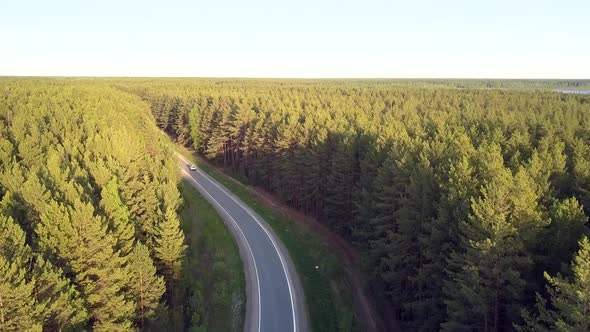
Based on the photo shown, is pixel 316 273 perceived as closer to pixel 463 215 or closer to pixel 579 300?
pixel 463 215

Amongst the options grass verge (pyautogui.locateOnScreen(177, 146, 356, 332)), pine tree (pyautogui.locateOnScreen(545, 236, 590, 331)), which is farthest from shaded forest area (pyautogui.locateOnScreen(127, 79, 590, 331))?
grass verge (pyautogui.locateOnScreen(177, 146, 356, 332))

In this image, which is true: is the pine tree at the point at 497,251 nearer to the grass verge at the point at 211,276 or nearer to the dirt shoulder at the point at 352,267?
the dirt shoulder at the point at 352,267

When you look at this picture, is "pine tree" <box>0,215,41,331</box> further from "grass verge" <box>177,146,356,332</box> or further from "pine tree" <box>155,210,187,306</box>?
"grass verge" <box>177,146,356,332</box>

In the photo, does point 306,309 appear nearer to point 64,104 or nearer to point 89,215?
point 89,215

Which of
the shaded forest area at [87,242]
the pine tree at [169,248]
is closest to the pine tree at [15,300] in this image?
the shaded forest area at [87,242]

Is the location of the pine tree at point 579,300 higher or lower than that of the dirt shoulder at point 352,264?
higher

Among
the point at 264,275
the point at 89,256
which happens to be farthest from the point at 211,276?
the point at 89,256

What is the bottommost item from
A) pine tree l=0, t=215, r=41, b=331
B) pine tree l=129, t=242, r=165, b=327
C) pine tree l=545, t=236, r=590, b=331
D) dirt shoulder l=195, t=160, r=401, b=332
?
dirt shoulder l=195, t=160, r=401, b=332
